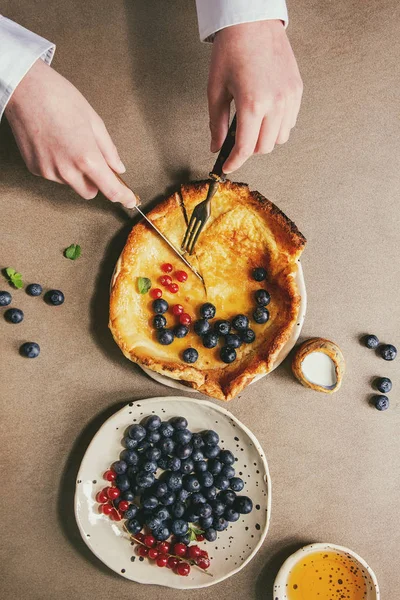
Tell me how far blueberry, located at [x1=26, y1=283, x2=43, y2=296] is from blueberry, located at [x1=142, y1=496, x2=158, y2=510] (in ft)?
2.98

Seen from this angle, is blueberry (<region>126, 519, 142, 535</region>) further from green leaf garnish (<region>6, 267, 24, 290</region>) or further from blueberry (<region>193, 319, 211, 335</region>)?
green leaf garnish (<region>6, 267, 24, 290</region>)

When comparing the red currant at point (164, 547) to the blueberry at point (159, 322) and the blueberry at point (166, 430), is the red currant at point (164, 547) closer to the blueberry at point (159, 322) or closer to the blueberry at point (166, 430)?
the blueberry at point (166, 430)

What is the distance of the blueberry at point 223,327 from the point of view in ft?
6.58

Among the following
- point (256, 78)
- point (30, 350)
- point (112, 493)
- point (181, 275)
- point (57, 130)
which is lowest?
point (112, 493)

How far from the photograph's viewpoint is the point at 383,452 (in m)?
2.24

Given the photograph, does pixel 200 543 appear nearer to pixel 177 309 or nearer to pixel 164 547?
pixel 164 547

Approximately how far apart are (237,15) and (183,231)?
0.78m

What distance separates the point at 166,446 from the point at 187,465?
119 millimetres

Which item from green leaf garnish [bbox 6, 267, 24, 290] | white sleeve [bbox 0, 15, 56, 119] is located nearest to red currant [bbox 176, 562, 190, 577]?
green leaf garnish [bbox 6, 267, 24, 290]

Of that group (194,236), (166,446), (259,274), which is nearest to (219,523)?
(166,446)

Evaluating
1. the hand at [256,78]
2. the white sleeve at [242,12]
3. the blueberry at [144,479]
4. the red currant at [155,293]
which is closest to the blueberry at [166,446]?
the blueberry at [144,479]

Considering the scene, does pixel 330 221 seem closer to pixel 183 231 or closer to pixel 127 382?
pixel 183 231

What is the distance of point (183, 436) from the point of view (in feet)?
6.72

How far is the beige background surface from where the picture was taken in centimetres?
205
